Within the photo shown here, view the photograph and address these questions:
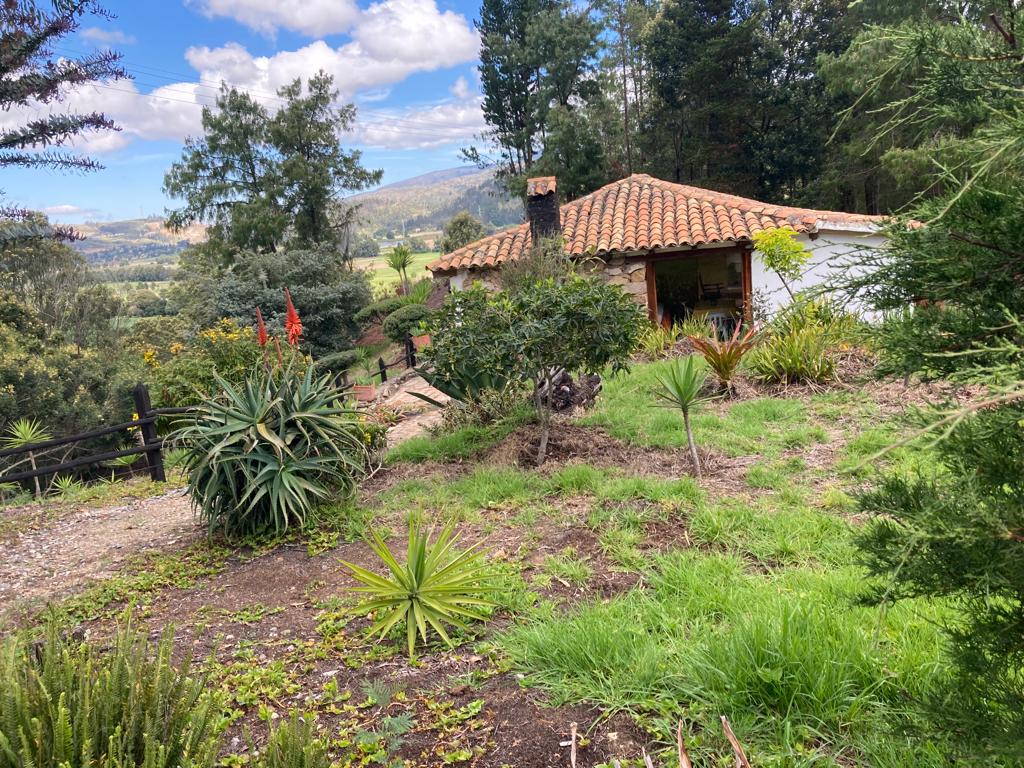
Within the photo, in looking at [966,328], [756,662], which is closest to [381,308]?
[756,662]

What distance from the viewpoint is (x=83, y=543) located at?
6219 mm

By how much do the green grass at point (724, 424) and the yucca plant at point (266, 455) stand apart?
2.86 meters

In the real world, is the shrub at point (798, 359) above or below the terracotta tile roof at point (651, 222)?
below

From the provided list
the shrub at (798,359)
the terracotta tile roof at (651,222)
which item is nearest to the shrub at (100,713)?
the shrub at (798,359)

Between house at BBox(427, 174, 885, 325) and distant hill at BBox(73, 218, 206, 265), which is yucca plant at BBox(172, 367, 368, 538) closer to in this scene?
house at BBox(427, 174, 885, 325)

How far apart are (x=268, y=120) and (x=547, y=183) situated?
20.8 m

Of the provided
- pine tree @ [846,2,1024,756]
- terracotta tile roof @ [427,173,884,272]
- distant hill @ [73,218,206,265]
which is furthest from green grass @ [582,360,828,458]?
distant hill @ [73,218,206,265]

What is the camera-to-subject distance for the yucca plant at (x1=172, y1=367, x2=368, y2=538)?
17.3 feet

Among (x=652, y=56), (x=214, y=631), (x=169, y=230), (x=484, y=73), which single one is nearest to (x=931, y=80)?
(x=214, y=631)

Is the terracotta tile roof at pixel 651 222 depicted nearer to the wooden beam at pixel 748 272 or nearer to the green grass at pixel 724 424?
the wooden beam at pixel 748 272

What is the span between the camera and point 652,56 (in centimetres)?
2614

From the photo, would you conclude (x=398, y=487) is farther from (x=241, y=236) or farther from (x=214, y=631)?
(x=241, y=236)

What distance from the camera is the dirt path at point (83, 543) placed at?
5.17 meters

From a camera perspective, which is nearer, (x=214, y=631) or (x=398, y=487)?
(x=214, y=631)
